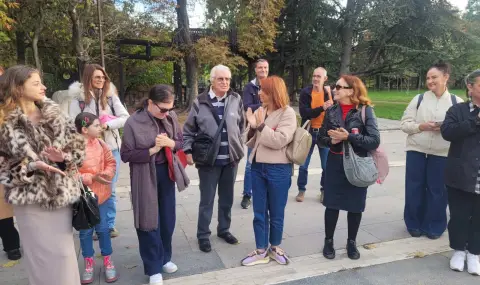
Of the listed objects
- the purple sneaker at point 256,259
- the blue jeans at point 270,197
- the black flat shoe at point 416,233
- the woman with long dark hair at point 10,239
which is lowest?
the black flat shoe at point 416,233

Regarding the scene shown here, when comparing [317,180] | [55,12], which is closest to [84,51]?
[55,12]

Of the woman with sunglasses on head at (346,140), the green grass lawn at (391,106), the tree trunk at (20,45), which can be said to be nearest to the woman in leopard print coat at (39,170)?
the woman with sunglasses on head at (346,140)

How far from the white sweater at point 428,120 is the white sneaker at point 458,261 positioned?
3.40 ft

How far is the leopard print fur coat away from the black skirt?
230cm

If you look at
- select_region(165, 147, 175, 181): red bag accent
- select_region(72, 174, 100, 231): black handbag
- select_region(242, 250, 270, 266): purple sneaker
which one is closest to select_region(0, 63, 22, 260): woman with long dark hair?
select_region(72, 174, 100, 231): black handbag

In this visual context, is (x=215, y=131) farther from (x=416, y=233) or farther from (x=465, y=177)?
(x=416, y=233)

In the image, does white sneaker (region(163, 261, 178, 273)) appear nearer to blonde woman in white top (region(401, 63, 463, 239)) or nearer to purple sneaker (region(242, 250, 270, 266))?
purple sneaker (region(242, 250, 270, 266))

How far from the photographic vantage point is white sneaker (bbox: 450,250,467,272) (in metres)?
3.33

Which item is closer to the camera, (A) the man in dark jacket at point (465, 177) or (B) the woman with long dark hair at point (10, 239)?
(A) the man in dark jacket at point (465, 177)

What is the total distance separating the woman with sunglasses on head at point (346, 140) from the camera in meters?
3.29

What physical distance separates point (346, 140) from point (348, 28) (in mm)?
18990

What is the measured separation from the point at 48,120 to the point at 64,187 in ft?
1.45

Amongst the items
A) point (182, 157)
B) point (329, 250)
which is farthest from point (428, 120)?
point (182, 157)

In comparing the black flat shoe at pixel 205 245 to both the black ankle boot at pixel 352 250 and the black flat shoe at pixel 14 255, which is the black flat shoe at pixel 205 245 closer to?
the black ankle boot at pixel 352 250
